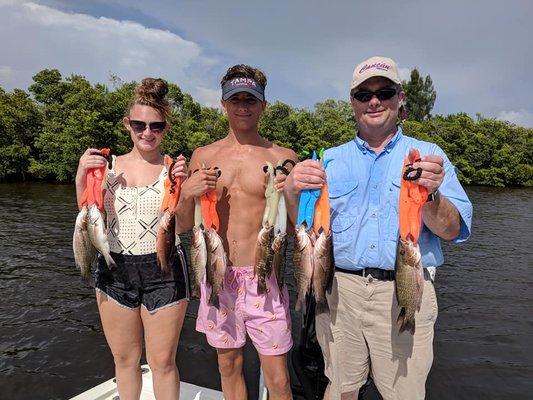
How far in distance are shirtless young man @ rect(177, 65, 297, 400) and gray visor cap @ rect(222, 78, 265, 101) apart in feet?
0.15

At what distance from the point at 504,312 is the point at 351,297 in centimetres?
1033

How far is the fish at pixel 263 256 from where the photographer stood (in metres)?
3.64

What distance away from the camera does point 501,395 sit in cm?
760

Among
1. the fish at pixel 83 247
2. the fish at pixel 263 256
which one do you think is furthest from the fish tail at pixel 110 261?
the fish at pixel 263 256

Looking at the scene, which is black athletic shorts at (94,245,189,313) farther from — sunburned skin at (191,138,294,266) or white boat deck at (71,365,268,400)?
white boat deck at (71,365,268,400)

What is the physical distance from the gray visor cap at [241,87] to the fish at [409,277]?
1.93 meters

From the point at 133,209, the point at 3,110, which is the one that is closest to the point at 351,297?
the point at 133,209

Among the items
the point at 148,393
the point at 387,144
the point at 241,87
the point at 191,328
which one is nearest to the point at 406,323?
the point at 387,144

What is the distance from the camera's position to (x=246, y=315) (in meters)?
4.05

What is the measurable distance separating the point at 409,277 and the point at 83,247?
10.0ft

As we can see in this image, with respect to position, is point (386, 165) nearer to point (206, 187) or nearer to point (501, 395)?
point (206, 187)

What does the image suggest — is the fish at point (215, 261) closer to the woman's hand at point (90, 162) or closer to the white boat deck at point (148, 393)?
the woman's hand at point (90, 162)

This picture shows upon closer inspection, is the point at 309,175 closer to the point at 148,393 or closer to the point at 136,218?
the point at 136,218

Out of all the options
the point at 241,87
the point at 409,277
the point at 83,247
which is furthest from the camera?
the point at 83,247
